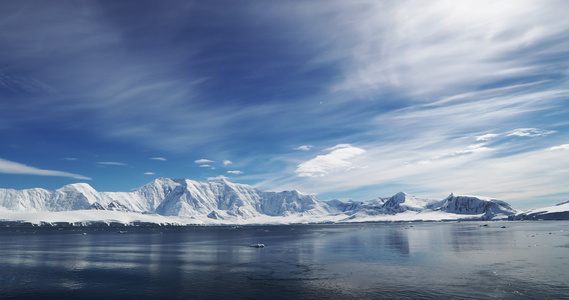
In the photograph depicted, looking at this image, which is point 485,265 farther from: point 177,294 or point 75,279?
point 75,279

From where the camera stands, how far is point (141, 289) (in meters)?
48.7

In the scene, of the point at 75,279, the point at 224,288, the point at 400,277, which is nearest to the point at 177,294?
the point at 224,288

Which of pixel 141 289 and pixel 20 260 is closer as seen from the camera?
pixel 141 289

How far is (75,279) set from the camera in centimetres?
5722

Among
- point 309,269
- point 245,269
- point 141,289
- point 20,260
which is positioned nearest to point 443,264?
point 309,269

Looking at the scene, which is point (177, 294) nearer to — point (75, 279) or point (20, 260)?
point (75, 279)

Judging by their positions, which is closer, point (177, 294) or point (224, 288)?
point (177, 294)

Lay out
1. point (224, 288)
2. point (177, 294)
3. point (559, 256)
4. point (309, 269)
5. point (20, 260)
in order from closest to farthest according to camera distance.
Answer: point (177, 294), point (224, 288), point (309, 269), point (559, 256), point (20, 260)

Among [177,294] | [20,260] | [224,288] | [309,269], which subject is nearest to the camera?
[177,294]

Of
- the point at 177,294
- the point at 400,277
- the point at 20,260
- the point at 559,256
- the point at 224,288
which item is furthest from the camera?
the point at 20,260

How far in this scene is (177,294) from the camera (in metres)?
45.1

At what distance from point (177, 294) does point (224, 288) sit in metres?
6.64

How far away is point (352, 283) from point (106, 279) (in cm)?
4163

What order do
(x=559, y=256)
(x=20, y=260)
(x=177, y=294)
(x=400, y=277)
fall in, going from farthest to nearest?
(x=20, y=260) < (x=559, y=256) < (x=400, y=277) < (x=177, y=294)
